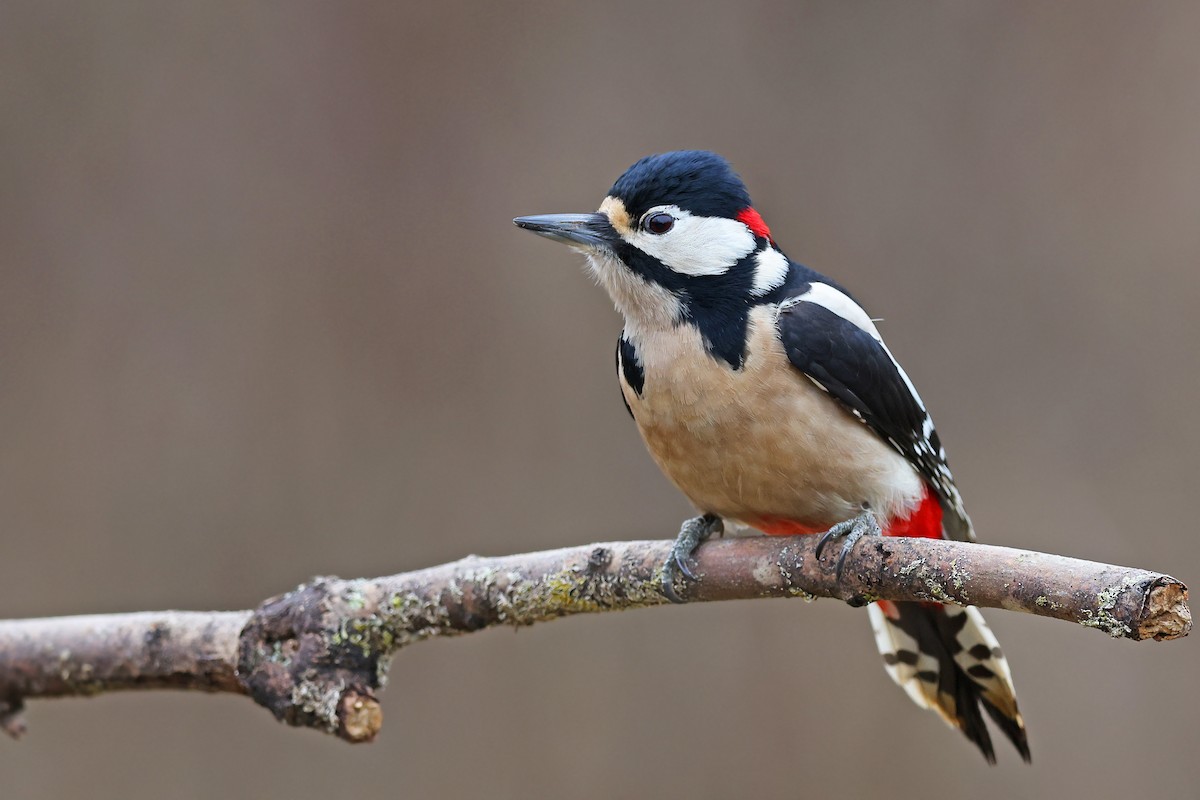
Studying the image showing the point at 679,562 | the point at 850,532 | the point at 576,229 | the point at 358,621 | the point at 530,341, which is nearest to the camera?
the point at 850,532

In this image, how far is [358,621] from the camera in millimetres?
2582

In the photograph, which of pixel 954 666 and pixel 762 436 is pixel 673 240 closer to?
pixel 762 436

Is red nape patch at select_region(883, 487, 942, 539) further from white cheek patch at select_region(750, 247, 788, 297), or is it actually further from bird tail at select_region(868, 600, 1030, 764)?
white cheek patch at select_region(750, 247, 788, 297)

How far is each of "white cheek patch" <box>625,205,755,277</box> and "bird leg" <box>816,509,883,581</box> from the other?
2.09 feet

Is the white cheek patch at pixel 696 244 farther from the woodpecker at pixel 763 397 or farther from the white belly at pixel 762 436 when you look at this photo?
the white belly at pixel 762 436

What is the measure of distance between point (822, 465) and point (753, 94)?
2785 millimetres

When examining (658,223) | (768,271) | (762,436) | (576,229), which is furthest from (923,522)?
(576,229)

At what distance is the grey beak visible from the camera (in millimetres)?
2678

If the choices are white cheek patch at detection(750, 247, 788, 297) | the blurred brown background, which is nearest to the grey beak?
white cheek patch at detection(750, 247, 788, 297)

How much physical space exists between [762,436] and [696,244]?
1.65 feet

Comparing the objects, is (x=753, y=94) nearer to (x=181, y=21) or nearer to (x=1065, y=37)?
(x=1065, y=37)

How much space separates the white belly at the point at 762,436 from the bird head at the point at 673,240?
0.10 m

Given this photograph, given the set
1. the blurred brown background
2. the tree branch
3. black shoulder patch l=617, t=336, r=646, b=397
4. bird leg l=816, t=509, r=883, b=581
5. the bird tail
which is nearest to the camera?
bird leg l=816, t=509, r=883, b=581

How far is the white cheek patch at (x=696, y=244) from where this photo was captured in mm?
2645
